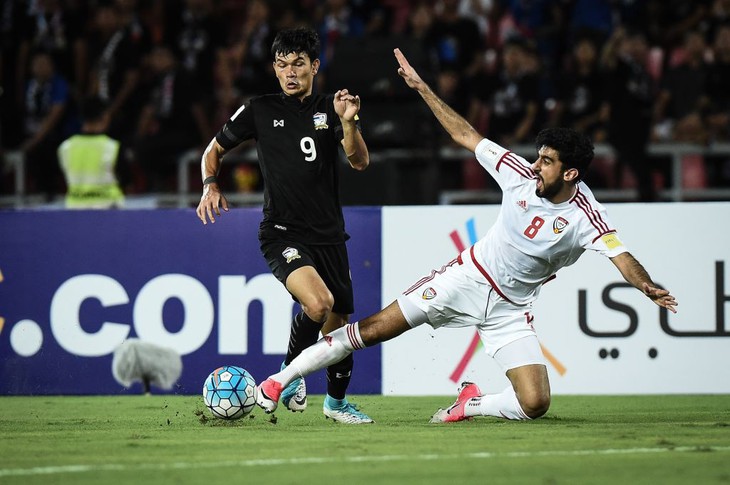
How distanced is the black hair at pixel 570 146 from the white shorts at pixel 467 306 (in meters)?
0.89

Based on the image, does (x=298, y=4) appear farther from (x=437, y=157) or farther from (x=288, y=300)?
(x=288, y=300)

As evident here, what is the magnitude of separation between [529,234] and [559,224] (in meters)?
0.20

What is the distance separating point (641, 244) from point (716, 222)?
597 mm

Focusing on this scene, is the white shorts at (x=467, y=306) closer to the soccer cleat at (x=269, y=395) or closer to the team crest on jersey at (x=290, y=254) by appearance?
the team crest on jersey at (x=290, y=254)

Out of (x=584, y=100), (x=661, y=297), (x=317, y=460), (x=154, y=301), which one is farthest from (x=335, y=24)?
(x=317, y=460)

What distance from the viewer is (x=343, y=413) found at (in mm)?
8008

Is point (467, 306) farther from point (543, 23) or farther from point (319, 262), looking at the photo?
point (543, 23)

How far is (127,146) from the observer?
46.3ft

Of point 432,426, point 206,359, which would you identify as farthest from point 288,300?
point 432,426

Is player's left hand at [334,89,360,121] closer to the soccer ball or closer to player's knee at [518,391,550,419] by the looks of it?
the soccer ball

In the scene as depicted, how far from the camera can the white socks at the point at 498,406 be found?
310 inches

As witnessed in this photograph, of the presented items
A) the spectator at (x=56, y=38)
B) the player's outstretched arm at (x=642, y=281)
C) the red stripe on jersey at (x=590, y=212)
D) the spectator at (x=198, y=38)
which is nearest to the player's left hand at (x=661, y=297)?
the player's outstretched arm at (x=642, y=281)

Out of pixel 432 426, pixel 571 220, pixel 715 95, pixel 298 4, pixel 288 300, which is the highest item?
pixel 298 4

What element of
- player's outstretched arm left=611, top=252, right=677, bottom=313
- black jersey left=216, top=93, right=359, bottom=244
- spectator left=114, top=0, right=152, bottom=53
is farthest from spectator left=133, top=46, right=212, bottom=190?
player's outstretched arm left=611, top=252, right=677, bottom=313
